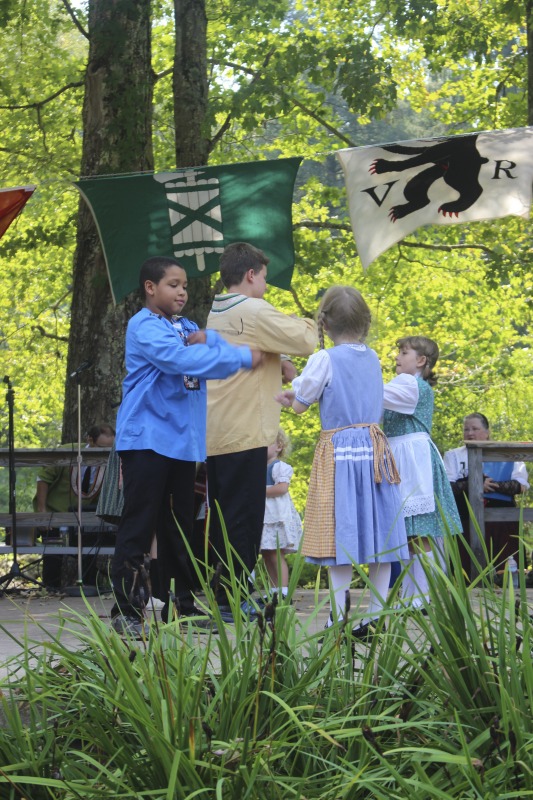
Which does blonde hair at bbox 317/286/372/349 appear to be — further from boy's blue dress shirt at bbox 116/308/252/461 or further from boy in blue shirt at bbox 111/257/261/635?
boy's blue dress shirt at bbox 116/308/252/461

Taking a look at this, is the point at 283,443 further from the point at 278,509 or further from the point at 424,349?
the point at 424,349

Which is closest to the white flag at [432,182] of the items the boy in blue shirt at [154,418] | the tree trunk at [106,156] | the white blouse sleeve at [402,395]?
the white blouse sleeve at [402,395]

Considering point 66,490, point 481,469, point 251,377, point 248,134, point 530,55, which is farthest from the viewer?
point 248,134

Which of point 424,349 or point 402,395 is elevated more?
point 424,349

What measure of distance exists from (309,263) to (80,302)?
847 centimetres

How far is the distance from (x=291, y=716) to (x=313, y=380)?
2917 millimetres

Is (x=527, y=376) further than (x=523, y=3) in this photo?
Yes

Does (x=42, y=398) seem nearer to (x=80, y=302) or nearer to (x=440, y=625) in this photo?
(x=80, y=302)

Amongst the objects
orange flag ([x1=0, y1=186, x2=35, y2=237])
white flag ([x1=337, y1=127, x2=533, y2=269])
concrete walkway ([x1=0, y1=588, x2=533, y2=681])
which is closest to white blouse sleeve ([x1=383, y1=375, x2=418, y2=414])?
concrete walkway ([x1=0, y1=588, x2=533, y2=681])

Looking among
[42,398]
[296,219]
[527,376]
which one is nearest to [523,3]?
[296,219]

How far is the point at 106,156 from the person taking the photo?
449 inches

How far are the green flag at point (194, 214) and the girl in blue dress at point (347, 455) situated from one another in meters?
3.30

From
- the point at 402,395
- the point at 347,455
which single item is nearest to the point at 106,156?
the point at 402,395

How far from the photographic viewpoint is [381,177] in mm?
8336
